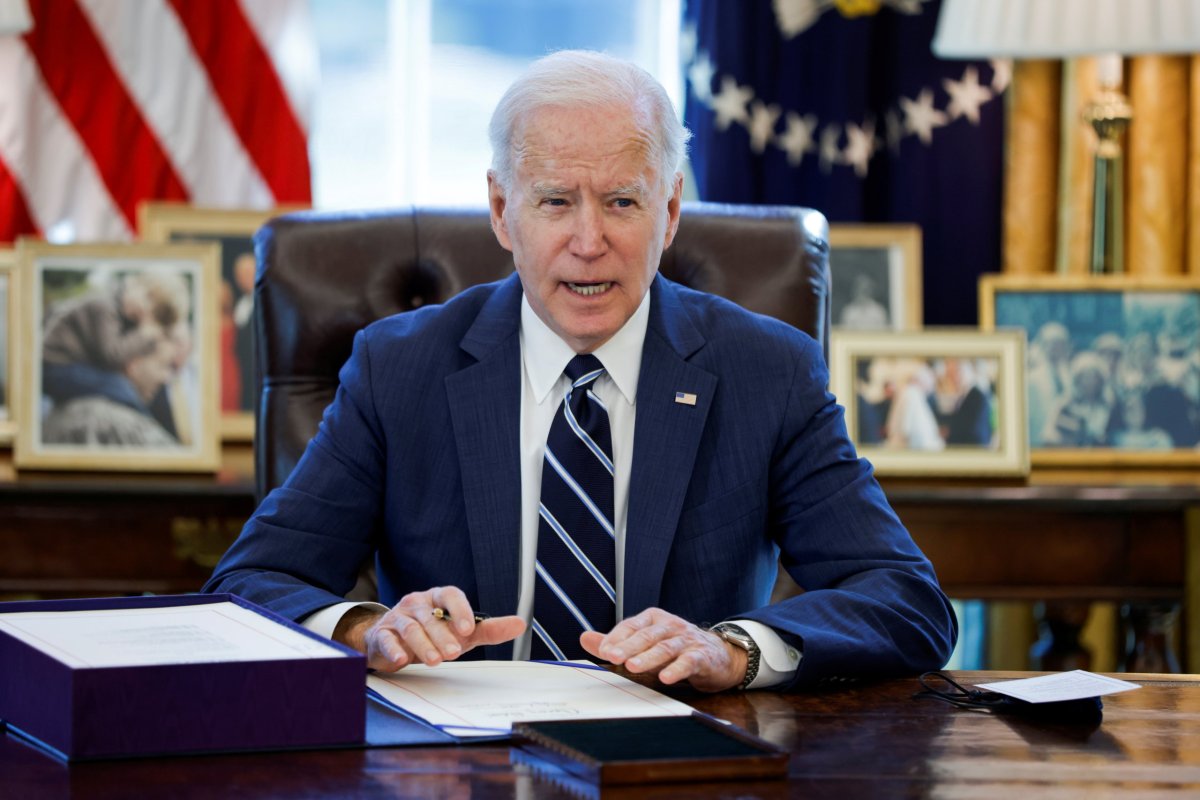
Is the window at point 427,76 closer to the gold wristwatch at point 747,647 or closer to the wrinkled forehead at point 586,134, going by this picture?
the wrinkled forehead at point 586,134

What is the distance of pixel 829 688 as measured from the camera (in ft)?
5.25

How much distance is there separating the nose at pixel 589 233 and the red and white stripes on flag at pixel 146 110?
1741 millimetres

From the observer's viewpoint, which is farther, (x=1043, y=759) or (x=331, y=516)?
(x=331, y=516)

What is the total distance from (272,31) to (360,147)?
338mm

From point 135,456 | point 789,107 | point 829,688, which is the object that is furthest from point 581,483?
point 789,107

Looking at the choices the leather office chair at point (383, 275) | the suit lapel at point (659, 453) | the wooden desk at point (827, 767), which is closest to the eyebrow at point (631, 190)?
the suit lapel at point (659, 453)

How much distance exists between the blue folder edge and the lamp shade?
2184mm

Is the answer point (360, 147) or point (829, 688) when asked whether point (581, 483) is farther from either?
point (360, 147)

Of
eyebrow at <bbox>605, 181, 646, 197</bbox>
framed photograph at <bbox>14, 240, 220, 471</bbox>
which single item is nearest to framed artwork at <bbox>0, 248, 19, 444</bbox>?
framed photograph at <bbox>14, 240, 220, 471</bbox>

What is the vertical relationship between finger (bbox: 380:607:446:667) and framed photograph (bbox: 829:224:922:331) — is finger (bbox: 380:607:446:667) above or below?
below

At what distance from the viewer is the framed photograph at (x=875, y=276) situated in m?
3.35

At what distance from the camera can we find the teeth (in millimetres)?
1986

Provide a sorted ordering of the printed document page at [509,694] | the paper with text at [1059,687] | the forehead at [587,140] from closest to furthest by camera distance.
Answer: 1. the printed document page at [509,694]
2. the paper with text at [1059,687]
3. the forehead at [587,140]

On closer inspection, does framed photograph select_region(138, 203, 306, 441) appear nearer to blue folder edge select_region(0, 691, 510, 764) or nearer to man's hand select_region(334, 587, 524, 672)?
man's hand select_region(334, 587, 524, 672)
